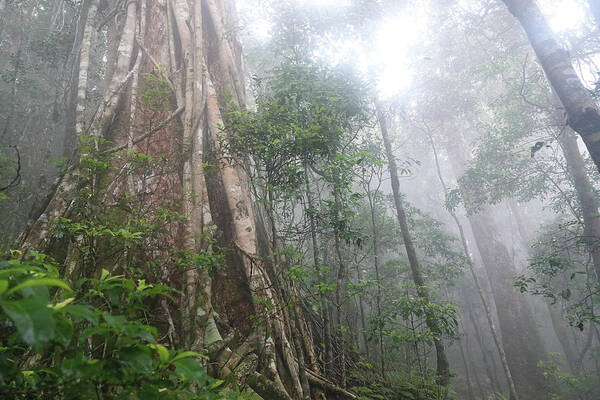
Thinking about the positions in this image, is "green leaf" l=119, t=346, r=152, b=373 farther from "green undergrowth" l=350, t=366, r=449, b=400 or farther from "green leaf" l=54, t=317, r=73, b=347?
"green undergrowth" l=350, t=366, r=449, b=400

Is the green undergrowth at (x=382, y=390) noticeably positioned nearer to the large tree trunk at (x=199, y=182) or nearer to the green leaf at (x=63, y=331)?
the large tree trunk at (x=199, y=182)

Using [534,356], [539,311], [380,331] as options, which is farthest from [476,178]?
[539,311]

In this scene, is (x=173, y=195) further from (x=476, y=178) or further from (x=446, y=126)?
(x=446, y=126)

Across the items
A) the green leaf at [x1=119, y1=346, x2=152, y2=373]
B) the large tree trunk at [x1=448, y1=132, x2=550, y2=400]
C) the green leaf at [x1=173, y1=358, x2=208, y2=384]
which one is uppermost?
the green leaf at [x1=119, y1=346, x2=152, y2=373]

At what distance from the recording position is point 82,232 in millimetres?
2219

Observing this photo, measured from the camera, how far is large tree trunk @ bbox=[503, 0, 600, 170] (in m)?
2.83

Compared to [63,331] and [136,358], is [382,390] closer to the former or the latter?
[136,358]

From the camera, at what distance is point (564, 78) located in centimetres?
311

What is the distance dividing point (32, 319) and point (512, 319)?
43.2 feet

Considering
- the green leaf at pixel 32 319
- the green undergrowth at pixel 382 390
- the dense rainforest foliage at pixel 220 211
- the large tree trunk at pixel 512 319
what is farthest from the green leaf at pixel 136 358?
the large tree trunk at pixel 512 319

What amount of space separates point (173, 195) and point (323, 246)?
13.1 ft

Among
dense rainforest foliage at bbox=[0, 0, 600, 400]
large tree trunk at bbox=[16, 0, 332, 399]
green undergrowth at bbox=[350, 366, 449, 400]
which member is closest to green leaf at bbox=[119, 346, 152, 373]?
dense rainforest foliage at bbox=[0, 0, 600, 400]

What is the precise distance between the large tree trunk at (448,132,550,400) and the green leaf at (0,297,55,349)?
1077 cm

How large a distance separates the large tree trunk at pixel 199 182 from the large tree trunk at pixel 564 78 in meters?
3.06
